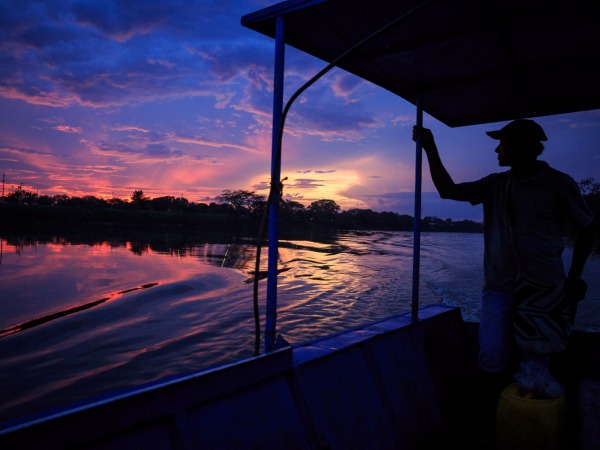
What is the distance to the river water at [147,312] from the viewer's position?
5.66m

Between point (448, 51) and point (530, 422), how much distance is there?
2634mm

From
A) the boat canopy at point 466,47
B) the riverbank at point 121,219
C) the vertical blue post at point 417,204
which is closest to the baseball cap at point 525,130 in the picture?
the boat canopy at point 466,47

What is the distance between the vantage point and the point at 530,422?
2.21m

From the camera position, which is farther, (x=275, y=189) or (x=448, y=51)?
(x=448, y=51)

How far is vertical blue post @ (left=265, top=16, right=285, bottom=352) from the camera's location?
7.07 feet

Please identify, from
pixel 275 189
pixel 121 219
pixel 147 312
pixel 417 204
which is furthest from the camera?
pixel 121 219

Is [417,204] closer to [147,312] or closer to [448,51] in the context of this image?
[448,51]

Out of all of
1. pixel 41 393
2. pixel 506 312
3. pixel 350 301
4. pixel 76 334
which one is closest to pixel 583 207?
pixel 506 312

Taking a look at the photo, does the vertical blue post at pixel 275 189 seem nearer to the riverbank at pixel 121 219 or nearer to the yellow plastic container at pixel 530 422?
the yellow plastic container at pixel 530 422

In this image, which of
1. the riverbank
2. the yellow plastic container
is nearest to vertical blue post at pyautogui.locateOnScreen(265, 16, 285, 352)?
the yellow plastic container

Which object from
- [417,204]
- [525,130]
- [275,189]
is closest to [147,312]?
[417,204]

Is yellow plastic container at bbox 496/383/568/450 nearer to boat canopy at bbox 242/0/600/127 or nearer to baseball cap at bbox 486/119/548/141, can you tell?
baseball cap at bbox 486/119/548/141

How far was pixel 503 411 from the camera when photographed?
230 cm

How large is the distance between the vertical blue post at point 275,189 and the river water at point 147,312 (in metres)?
4.18
